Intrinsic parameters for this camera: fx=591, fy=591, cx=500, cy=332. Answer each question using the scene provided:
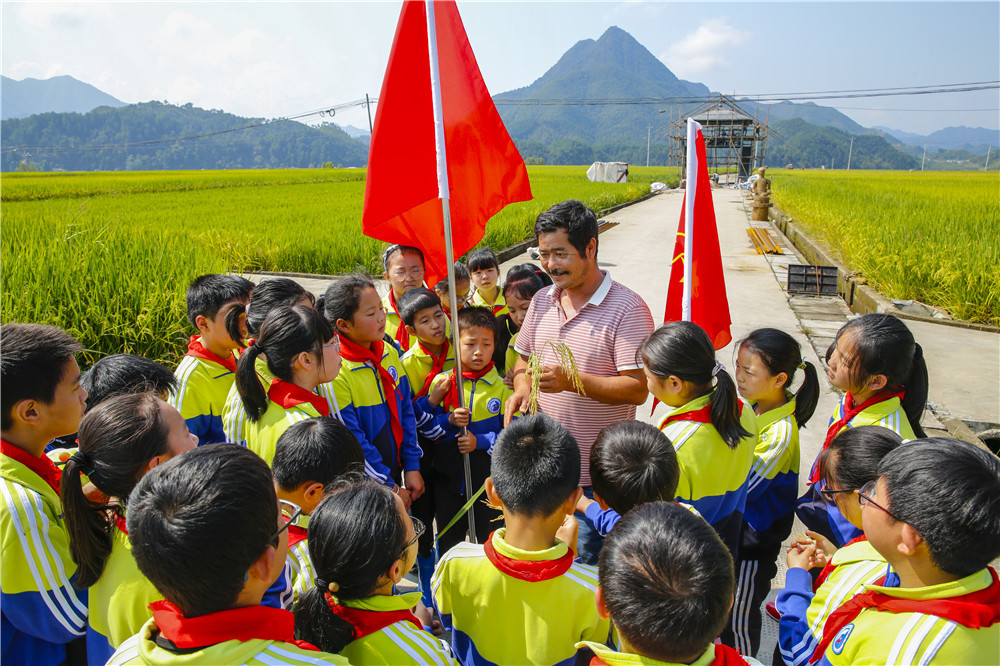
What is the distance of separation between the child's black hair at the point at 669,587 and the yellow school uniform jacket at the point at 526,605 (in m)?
0.28

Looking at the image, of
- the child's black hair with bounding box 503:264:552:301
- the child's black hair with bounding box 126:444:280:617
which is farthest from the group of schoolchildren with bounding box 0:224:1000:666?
the child's black hair with bounding box 503:264:552:301

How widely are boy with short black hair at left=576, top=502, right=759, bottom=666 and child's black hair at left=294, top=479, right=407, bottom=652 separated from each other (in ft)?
1.61

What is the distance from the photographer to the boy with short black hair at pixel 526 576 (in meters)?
1.42

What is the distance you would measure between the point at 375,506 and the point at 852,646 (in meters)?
1.05

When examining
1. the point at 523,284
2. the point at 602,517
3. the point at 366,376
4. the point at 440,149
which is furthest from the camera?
the point at 523,284

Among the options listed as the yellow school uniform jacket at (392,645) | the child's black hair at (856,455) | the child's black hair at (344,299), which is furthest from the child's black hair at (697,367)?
the child's black hair at (344,299)

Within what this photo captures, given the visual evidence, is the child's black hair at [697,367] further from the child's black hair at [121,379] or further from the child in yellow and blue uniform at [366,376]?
the child's black hair at [121,379]

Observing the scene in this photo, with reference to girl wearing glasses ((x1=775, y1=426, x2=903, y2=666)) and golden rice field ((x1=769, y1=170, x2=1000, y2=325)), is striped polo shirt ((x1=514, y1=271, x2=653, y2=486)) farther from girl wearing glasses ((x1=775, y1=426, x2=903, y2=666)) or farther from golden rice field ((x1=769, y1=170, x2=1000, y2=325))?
golden rice field ((x1=769, y1=170, x2=1000, y2=325))

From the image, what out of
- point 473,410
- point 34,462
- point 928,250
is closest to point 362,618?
point 34,462

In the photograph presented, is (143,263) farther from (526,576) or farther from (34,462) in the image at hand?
(526,576)

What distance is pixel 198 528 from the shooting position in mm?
1083

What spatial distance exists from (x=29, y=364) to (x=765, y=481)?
→ 2.36 m

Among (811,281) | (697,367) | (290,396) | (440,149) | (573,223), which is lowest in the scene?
(811,281)

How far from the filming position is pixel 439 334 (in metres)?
2.88
